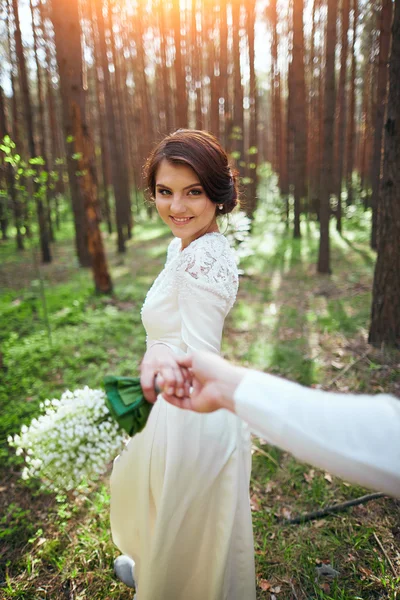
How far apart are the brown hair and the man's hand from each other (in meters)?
0.85

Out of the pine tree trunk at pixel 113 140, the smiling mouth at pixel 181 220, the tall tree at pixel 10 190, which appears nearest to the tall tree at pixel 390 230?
the smiling mouth at pixel 181 220

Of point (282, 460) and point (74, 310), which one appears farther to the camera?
point (74, 310)

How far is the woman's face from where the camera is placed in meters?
1.68

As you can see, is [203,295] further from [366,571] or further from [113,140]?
[113,140]

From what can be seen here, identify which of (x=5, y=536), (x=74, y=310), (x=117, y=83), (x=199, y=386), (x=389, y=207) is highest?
(x=117, y=83)

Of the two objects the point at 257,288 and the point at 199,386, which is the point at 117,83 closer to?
the point at 257,288

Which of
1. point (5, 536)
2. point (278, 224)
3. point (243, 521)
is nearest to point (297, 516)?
point (243, 521)

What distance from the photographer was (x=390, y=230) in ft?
14.1

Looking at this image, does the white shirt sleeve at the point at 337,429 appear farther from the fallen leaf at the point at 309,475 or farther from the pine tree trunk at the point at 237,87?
the pine tree trunk at the point at 237,87

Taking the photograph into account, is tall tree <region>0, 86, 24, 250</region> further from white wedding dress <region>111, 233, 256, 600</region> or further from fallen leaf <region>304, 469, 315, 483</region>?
fallen leaf <region>304, 469, 315, 483</region>

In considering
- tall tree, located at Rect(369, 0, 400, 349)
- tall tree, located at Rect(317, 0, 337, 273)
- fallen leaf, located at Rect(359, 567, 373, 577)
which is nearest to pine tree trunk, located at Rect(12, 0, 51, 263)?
tall tree, located at Rect(317, 0, 337, 273)

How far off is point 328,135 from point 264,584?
7.94m

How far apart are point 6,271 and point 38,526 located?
9910 mm

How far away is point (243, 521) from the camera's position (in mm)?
1681
